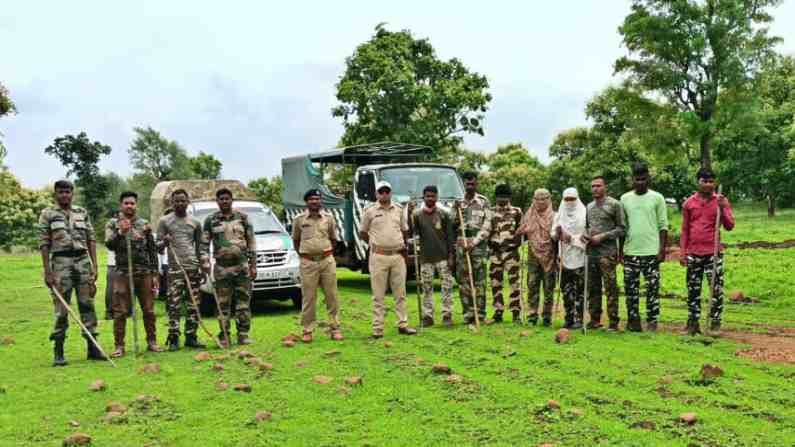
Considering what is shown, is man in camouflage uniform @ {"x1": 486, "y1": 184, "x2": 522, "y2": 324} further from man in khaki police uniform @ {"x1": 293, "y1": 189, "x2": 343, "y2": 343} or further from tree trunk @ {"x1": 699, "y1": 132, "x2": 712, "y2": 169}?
tree trunk @ {"x1": 699, "y1": 132, "x2": 712, "y2": 169}

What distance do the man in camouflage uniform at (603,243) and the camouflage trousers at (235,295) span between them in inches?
172

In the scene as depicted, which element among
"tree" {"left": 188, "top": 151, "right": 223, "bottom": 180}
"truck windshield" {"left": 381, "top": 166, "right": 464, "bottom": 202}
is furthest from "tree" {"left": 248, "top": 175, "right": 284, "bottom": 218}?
"truck windshield" {"left": 381, "top": 166, "right": 464, "bottom": 202}

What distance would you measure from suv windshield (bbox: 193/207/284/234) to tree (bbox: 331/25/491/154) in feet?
53.8

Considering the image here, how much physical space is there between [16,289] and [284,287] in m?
11.2

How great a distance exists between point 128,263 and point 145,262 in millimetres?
215

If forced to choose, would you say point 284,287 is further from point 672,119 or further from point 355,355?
point 672,119

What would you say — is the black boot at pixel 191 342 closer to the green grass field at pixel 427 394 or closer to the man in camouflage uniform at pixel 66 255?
the green grass field at pixel 427 394

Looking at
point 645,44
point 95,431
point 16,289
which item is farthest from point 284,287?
point 645,44

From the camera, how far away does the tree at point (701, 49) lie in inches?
1206

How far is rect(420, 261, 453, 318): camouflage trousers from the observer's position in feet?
33.4

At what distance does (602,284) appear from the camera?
386 inches

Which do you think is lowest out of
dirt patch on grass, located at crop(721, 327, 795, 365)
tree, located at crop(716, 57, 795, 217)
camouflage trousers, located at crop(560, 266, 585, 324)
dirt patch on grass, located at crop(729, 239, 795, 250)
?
dirt patch on grass, located at crop(721, 327, 795, 365)

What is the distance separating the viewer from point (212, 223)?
947 centimetres

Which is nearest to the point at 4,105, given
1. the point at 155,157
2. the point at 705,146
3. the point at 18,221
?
Result: the point at 705,146
